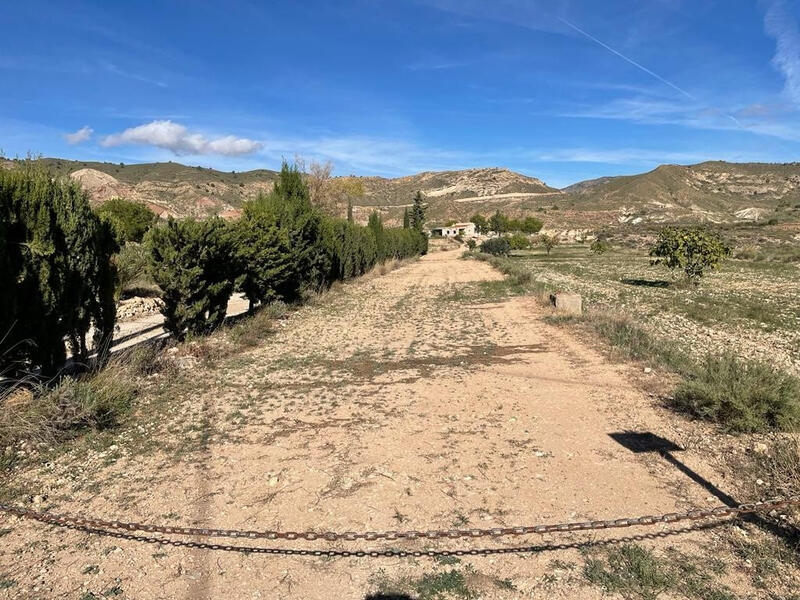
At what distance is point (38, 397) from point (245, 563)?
3.93m

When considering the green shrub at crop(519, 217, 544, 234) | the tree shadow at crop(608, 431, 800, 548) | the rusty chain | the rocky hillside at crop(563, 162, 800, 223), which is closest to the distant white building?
the green shrub at crop(519, 217, 544, 234)

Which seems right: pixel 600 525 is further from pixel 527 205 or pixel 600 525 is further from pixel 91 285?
pixel 527 205

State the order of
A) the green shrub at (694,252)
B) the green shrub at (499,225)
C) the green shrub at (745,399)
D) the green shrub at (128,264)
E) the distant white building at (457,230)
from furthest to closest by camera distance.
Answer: the distant white building at (457,230), the green shrub at (499,225), the green shrub at (694,252), the green shrub at (128,264), the green shrub at (745,399)

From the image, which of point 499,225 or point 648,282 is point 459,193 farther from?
point 648,282

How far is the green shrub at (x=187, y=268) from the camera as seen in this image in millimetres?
9141

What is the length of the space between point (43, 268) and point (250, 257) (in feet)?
22.0

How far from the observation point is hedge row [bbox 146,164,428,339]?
9.22 metres

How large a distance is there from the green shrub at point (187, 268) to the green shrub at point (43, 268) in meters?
1.94

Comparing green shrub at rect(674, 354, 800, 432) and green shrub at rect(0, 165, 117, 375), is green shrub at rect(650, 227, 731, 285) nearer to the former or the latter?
green shrub at rect(674, 354, 800, 432)

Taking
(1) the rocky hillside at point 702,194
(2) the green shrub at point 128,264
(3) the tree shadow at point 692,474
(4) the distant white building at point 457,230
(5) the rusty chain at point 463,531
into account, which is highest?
(1) the rocky hillside at point 702,194

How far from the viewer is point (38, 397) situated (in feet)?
18.5

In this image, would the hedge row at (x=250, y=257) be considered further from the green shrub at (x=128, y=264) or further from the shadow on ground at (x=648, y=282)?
the shadow on ground at (x=648, y=282)

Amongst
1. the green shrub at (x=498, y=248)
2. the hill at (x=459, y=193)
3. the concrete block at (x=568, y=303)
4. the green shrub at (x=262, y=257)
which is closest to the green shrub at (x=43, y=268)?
the green shrub at (x=262, y=257)

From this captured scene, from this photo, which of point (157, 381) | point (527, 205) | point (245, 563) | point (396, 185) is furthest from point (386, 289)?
point (396, 185)
